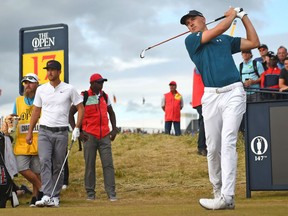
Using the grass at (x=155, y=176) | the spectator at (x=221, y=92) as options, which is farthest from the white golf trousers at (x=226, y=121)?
the grass at (x=155, y=176)

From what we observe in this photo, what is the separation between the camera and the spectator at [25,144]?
12.3 m

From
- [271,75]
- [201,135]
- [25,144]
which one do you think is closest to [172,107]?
[201,135]

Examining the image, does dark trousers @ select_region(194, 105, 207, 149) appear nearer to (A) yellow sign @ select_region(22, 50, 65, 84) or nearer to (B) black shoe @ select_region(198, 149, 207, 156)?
(B) black shoe @ select_region(198, 149, 207, 156)

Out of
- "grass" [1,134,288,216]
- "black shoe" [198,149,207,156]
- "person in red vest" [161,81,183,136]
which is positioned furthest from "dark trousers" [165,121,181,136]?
"black shoe" [198,149,207,156]

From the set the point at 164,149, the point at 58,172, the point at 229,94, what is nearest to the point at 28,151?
the point at 58,172

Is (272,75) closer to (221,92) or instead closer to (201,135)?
(201,135)

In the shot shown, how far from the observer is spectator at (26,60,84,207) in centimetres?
1130

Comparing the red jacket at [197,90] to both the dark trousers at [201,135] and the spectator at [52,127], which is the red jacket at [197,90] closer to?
the dark trousers at [201,135]

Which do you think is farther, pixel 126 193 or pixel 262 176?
pixel 126 193

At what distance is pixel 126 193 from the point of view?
593 inches

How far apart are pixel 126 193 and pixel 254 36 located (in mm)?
7053

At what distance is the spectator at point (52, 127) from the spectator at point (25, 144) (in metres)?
0.70

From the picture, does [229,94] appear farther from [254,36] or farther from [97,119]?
[97,119]

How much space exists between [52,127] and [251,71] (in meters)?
6.31
